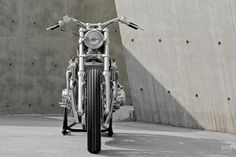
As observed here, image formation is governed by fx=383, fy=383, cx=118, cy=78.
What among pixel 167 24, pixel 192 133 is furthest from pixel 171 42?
pixel 192 133

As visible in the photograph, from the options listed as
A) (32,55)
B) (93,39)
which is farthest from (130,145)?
(32,55)

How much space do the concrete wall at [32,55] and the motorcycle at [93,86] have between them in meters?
7.71

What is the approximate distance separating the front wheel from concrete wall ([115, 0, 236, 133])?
360 centimetres

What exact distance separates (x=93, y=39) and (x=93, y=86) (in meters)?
0.77

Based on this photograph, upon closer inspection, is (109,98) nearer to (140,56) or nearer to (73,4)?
(140,56)

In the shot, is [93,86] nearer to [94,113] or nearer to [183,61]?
[94,113]

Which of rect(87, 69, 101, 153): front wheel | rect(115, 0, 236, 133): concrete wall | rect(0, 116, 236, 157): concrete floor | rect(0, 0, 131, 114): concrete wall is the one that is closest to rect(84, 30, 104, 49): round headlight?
rect(87, 69, 101, 153): front wheel

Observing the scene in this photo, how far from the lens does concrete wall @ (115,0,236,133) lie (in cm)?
727

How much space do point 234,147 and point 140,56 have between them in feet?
12.9

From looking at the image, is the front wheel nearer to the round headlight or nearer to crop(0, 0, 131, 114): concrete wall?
the round headlight

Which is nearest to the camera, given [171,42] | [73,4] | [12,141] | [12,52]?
[12,141]

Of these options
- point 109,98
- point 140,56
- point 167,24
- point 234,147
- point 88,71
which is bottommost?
point 234,147

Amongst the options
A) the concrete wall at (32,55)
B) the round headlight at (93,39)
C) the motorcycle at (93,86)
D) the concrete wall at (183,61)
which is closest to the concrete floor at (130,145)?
the motorcycle at (93,86)

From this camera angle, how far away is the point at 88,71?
15.3 feet
